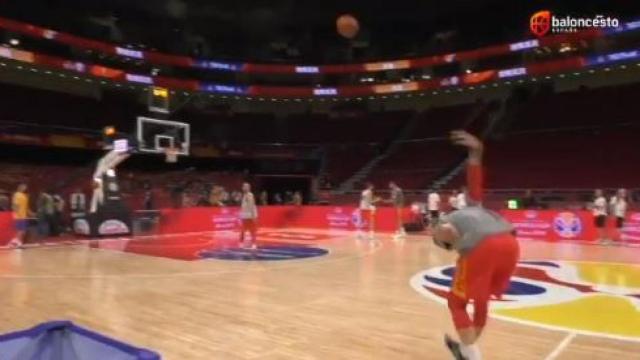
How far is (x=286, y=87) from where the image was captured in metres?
35.2

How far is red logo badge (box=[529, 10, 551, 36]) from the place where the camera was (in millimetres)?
28828

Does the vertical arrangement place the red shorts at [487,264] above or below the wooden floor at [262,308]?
above

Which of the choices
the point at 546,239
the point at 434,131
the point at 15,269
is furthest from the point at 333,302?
the point at 434,131

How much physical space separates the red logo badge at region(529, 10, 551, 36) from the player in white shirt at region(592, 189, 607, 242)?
1437cm

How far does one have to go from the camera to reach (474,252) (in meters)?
4.12

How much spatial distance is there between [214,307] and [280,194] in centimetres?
2760

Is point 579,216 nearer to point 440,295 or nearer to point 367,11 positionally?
point 440,295

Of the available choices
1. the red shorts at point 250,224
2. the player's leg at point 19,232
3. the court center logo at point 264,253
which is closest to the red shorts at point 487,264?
the court center logo at point 264,253

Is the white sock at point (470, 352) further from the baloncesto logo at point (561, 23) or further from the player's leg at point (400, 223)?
the baloncesto logo at point (561, 23)

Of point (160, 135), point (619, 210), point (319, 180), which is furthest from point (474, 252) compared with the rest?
point (319, 180)

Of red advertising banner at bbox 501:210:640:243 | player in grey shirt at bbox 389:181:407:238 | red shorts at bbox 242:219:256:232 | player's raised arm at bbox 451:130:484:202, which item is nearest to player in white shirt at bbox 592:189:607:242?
red advertising banner at bbox 501:210:640:243

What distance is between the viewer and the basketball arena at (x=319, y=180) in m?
5.71

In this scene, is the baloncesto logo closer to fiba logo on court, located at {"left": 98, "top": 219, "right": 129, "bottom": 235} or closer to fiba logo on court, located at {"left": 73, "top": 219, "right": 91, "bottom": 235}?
fiba logo on court, located at {"left": 98, "top": 219, "right": 129, "bottom": 235}

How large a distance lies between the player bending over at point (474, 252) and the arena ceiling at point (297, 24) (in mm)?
28212
